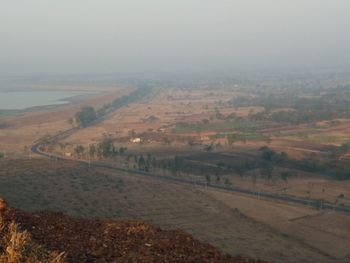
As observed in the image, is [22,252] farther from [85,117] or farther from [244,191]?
[85,117]

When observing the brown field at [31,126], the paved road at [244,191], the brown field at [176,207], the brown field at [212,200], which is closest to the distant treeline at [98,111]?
the brown field at [31,126]

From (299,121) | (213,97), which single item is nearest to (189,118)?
(299,121)

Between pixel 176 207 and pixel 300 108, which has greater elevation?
pixel 176 207

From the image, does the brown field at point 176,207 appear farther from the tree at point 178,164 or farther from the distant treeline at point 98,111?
the distant treeline at point 98,111

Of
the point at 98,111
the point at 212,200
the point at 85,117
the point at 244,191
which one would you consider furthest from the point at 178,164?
the point at 98,111

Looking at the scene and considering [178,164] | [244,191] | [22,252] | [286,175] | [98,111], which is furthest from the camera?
[98,111]

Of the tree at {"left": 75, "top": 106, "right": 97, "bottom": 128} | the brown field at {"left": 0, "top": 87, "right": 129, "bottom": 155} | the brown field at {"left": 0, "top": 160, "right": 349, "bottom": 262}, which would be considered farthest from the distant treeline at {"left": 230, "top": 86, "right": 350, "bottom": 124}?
the brown field at {"left": 0, "top": 160, "right": 349, "bottom": 262}

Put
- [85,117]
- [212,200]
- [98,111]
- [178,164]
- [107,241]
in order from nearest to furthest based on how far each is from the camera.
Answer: [107,241]
[212,200]
[178,164]
[85,117]
[98,111]

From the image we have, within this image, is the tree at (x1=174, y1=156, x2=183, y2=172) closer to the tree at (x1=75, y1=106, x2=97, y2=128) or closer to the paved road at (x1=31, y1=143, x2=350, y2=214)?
the paved road at (x1=31, y1=143, x2=350, y2=214)

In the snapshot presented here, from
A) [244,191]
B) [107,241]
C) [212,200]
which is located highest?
[107,241]
